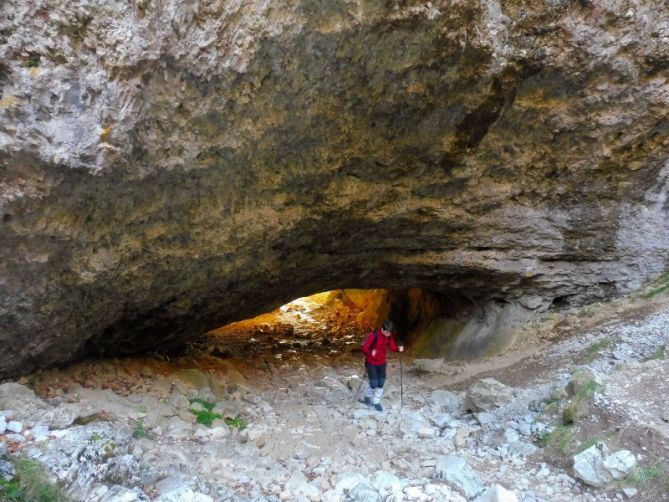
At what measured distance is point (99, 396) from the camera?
189 inches

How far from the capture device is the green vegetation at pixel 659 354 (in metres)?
4.77

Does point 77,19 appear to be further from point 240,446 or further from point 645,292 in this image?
point 645,292

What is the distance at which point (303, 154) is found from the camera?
15.8 feet

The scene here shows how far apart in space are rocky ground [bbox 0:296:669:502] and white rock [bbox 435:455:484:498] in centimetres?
1

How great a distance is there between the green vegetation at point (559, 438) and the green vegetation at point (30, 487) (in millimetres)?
3411

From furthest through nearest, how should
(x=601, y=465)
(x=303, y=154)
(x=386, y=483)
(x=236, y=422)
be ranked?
(x=236, y=422) → (x=303, y=154) → (x=386, y=483) → (x=601, y=465)

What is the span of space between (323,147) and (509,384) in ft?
11.8

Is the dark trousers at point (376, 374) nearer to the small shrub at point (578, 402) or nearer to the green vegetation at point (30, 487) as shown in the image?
the small shrub at point (578, 402)

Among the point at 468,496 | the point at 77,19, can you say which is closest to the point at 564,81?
the point at 468,496

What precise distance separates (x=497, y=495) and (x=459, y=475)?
0.42 meters

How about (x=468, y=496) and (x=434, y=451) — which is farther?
(x=434, y=451)

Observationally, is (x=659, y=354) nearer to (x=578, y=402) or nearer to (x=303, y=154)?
(x=578, y=402)

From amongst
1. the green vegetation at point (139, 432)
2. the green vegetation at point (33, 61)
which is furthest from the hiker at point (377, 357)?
the green vegetation at point (33, 61)

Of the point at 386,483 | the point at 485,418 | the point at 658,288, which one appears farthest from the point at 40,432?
the point at 658,288
